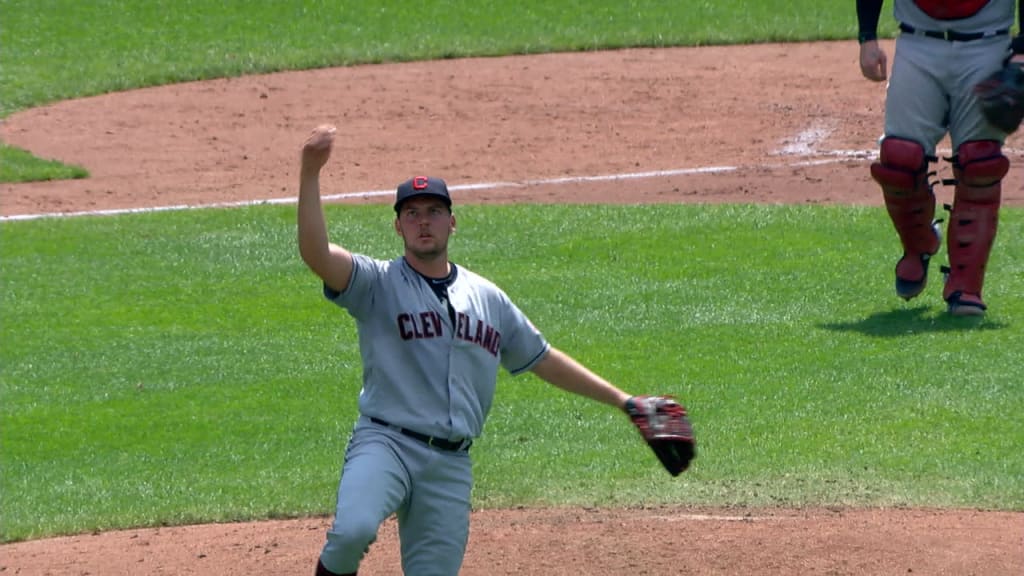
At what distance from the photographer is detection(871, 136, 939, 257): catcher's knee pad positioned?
9.54 metres

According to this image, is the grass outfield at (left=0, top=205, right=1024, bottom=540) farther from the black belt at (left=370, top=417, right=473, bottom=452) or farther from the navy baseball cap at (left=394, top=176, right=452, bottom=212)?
the navy baseball cap at (left=394, top=176, right=452, bottom=212)

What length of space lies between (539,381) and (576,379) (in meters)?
4.05

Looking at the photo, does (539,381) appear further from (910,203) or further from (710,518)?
(710,518)

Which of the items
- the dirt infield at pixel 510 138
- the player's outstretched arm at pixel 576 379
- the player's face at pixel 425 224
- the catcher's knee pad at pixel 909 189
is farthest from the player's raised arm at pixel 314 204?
the catcher's knee pad at pixel 909 189

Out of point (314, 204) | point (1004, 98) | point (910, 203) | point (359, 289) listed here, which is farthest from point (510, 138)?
point (314, 204)

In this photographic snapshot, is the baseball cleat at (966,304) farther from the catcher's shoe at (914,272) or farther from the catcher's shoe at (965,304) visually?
the catcher's shoe at (914,272)

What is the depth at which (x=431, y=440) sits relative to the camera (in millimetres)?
5324

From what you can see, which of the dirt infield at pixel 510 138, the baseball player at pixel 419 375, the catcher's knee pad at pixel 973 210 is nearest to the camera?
the baseball player at pixel 419 375

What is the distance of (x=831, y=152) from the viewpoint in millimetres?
15898

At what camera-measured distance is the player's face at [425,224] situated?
17.6ft

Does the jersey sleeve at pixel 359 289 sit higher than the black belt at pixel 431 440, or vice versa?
the jersey sleeve at pixel 359 289

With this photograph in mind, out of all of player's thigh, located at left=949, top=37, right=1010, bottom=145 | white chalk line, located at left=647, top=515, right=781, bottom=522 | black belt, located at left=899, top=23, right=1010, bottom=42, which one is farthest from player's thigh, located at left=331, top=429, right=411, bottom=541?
black belt, located at left=899, top=23, right=1010, bottom=42

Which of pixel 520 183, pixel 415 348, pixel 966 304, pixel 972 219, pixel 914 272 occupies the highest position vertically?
pixel 415 348

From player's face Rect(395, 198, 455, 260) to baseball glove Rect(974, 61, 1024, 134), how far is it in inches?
165
